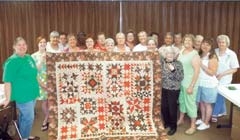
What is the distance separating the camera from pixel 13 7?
663 centimetres

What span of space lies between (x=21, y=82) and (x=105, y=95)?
0.98 metres

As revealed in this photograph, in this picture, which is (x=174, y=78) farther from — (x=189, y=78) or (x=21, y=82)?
(x=21, y=82)

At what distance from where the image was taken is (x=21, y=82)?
376 cm

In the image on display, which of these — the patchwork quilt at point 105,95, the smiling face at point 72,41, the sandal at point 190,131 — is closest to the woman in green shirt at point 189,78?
the sandal at point 190,131

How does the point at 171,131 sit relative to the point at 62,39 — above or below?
below

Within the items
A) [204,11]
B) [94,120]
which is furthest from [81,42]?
[204,11]

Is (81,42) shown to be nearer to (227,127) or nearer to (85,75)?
(85,75)

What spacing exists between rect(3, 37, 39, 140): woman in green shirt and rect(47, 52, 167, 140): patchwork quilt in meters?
0.23

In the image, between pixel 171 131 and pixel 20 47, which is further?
pixel 171 131

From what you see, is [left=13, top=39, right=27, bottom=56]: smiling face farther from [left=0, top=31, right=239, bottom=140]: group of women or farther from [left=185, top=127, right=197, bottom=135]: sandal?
[left=185, top=127, right=197, bottom=135]: sandal

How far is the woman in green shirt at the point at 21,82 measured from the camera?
367 centimetres

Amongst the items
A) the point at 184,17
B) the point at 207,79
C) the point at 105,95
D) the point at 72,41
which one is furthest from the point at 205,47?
the point at 184,17

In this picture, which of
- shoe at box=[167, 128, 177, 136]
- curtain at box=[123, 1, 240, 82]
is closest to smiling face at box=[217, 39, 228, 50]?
shoe at box=[167, 128, 177, 136]

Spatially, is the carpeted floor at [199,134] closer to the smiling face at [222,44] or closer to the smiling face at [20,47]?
the smiling face at [222,44]
